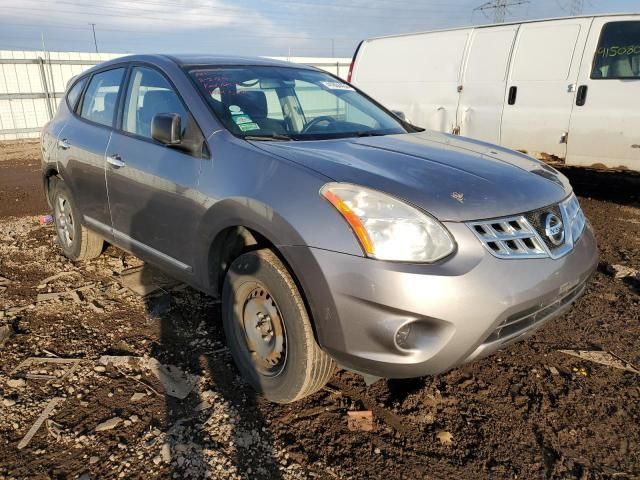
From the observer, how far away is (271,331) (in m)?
2.48

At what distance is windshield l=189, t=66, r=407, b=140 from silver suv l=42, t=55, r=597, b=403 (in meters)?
0.01

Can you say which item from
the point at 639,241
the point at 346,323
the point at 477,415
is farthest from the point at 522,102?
the point at 346,323

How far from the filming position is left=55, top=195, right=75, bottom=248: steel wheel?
14.3 ft

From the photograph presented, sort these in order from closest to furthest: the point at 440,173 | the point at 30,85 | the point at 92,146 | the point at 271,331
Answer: the point at 440,173 < the point at 271,331 < the point at 92,146 < the point at 30,85

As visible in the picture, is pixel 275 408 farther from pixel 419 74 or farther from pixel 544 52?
pixel 419 74

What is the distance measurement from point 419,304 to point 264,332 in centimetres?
90

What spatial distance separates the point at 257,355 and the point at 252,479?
0.64m

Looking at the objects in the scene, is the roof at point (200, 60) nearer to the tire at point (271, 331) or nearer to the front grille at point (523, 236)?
the tire at point (271, 331)

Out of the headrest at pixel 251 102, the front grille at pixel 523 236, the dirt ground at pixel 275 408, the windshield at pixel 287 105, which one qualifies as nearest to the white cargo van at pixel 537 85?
the dirt ground at pixel 275 408

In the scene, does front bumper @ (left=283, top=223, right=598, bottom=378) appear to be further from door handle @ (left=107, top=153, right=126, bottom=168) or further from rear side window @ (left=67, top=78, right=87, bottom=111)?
rear side window @ (left=67, top=78, right=87, bottom=111)

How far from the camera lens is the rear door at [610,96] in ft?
18.6

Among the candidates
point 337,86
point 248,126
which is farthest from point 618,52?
point 248,126

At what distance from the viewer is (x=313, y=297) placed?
2.10 metres

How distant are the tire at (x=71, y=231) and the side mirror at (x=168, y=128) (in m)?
1.72
